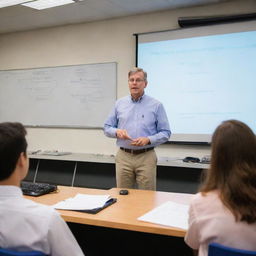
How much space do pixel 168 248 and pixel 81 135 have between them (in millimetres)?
3186

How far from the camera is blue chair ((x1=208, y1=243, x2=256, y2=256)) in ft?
3.20

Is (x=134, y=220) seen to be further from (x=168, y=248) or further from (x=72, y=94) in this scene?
(x=72, y=94)

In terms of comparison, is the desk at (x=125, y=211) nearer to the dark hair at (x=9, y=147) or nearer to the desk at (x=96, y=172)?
the dark hair at (x=9, y=147)

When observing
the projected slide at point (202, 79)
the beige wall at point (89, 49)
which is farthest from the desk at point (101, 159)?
the projected slide at point (202, 79)

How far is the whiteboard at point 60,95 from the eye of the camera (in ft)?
15.1

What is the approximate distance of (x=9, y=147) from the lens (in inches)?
41.9

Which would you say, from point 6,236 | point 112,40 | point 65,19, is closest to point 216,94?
point 112,40

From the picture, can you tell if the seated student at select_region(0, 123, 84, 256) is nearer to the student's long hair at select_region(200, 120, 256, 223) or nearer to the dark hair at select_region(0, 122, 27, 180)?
the dark hair at select_region(0, 122, 27, 180)

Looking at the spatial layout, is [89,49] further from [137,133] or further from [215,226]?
[215,226]

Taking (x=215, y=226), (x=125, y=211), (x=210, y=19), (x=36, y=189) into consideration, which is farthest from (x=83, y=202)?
(x=210, y=19)

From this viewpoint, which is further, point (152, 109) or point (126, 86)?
point (126, 86)

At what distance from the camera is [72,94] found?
15.8ft

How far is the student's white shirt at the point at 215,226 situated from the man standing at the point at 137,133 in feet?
4.80

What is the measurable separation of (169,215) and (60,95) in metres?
3.71
